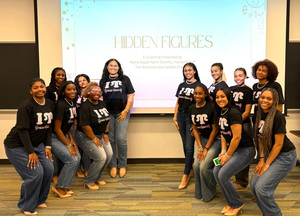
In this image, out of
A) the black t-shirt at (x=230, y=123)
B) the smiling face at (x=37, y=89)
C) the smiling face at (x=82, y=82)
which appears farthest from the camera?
the smiling face at (x=82, y=82)

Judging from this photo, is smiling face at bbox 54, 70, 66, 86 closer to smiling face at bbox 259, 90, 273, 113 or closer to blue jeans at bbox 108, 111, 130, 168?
blue jeans at bbox 108, 111, 130, 168

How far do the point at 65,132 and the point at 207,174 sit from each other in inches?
65.6

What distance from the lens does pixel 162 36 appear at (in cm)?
462

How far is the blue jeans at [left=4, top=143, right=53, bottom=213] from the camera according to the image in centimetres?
301

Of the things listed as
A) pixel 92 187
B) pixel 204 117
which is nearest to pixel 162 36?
pixel 204 117

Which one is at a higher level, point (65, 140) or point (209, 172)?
point (65, 140)

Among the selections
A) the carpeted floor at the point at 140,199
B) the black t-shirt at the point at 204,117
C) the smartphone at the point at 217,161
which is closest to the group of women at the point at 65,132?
the carpeted floor at the point at 140,199

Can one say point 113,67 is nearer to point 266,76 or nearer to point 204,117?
point 204,117

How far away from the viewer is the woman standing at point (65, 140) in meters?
3.43

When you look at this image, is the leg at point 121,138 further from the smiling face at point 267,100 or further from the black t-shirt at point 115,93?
the smiling face at point 267,100

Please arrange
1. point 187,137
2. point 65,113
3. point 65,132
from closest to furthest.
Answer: point 65,113, point 65,132, point 187,137

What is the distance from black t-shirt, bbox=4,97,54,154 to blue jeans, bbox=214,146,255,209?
1792mm

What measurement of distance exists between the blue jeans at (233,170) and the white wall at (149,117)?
1.86 m

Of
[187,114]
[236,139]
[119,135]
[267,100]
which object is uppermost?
[267,100]
